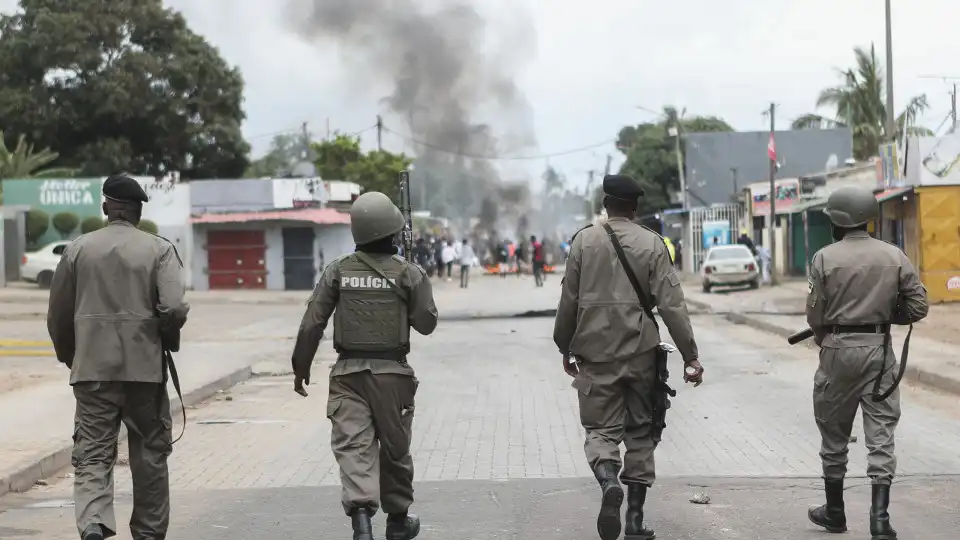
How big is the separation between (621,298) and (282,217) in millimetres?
35697

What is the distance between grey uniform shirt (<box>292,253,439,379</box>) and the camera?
6016 millimetres

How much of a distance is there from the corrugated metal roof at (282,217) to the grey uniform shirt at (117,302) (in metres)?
35.2

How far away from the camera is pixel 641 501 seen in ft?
21.1

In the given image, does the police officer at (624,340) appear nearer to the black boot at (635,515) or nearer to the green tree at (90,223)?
the black boot at (635,515)

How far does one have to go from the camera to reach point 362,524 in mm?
5816

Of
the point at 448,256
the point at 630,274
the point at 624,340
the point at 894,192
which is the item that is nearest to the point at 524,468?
the point at 624,340

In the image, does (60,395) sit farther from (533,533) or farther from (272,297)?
(272,297)

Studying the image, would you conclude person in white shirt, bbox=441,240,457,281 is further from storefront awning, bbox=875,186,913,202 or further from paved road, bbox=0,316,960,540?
paved road, bbox=0,316,960,540

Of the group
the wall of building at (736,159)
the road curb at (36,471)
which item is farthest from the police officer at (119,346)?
the wall of building at (736,159)

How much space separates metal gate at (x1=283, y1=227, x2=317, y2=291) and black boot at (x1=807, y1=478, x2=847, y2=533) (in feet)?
119

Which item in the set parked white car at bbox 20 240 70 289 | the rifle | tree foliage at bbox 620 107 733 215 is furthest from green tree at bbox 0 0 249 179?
the rifle

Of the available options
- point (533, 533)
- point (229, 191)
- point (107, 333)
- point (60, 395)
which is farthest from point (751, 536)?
point (229, 191)

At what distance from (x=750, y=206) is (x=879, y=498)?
45.6 metres

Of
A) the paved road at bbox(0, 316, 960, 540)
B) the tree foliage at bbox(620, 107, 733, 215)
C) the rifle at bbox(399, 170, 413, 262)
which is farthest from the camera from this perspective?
→ the tree foliage at bbox(620, 107, 733, 215)
